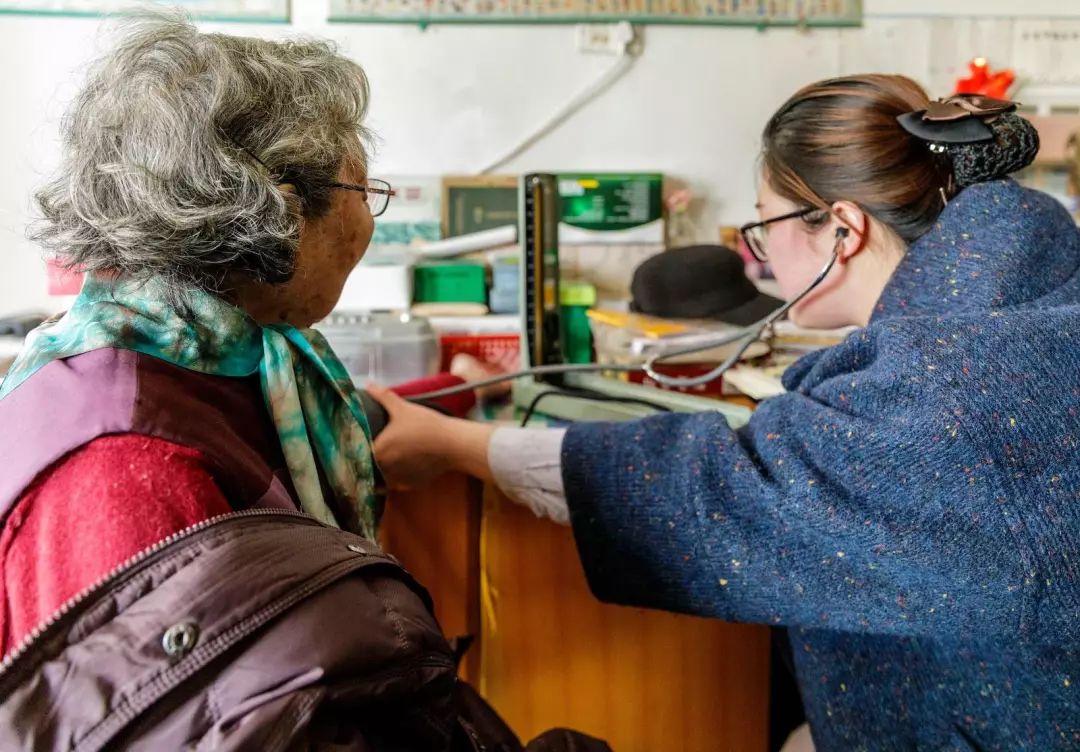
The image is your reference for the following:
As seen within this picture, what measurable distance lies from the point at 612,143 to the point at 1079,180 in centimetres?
140

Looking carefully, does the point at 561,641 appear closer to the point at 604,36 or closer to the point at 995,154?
the point at 995,154

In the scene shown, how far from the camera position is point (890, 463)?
679 millimetres

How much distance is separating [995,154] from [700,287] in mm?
918

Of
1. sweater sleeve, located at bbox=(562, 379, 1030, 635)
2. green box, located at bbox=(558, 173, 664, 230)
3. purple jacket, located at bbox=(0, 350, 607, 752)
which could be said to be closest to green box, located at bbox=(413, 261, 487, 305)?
green box, located at bbox=(558, 173, 664, 230)

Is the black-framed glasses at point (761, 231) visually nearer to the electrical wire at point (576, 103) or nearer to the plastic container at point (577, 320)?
the plastic container at point (577, 320)

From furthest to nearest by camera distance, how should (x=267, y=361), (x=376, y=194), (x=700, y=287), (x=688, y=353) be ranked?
1. (x=700, y=287)
2. (x=688, y=353)
3. (x=376, y=194)
4. (x=267, y=361)

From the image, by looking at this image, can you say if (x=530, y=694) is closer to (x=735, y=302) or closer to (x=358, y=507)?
(x=358, y=507)

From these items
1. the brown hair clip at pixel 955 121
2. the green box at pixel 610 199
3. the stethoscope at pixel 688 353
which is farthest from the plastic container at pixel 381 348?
the brown hair clip at pixel 955 121

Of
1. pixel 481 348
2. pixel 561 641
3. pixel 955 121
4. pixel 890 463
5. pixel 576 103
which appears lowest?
pixel 561 641

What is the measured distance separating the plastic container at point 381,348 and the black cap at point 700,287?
0.54 m

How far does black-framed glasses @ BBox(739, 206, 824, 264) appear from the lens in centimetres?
99

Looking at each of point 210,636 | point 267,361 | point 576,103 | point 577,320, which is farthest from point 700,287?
point 210,636

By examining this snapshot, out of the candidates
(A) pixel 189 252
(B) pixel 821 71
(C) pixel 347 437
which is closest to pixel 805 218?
(C) pixel 347 437

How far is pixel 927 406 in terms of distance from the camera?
0.66m
